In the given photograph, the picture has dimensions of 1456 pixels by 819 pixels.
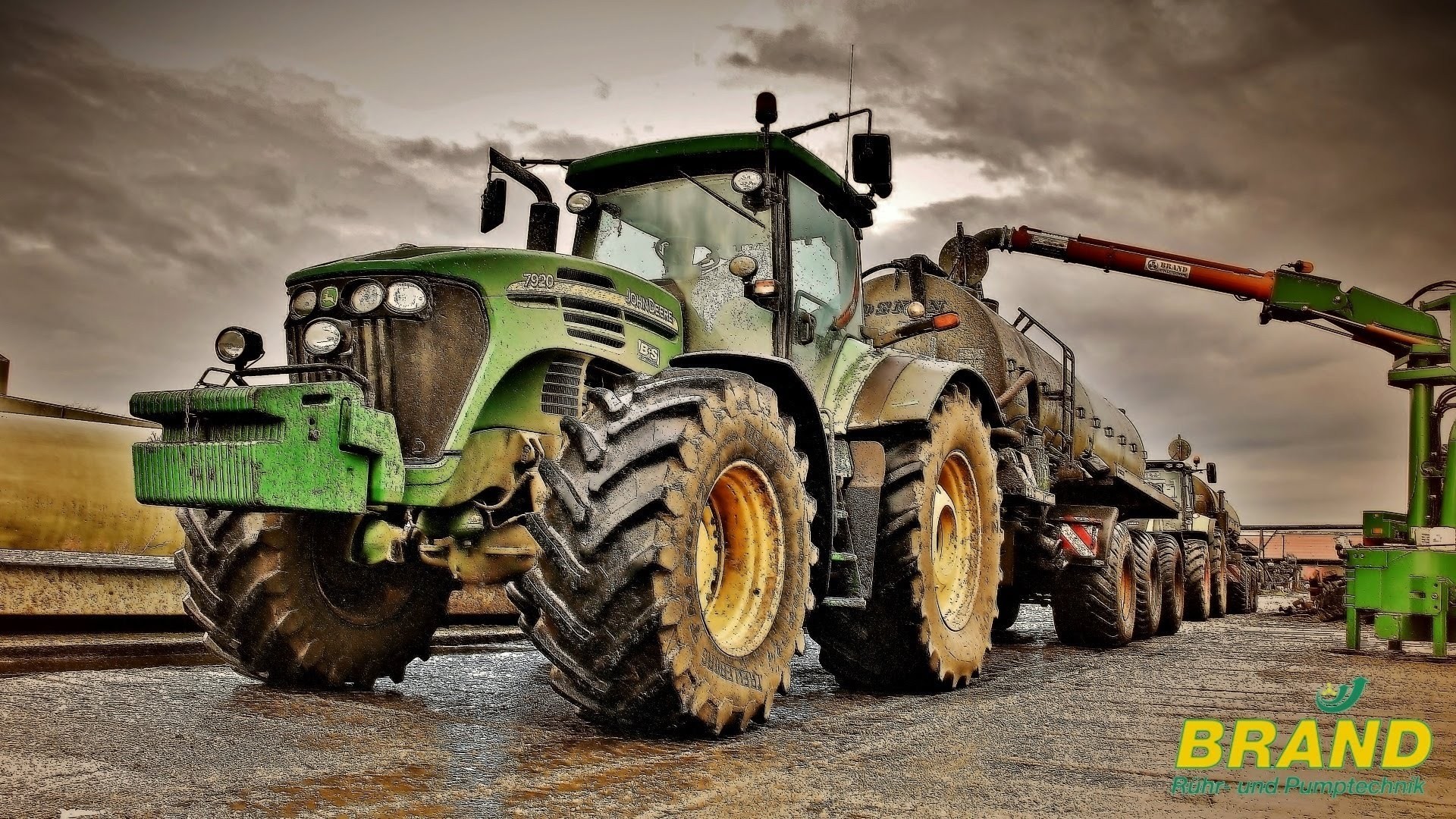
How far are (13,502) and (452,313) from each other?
6.23m

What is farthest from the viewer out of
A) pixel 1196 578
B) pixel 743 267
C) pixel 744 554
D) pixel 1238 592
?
pixel 1238 592

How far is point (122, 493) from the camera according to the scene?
9.70 metres

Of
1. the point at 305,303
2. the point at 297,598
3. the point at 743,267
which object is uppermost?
the point at 743,267

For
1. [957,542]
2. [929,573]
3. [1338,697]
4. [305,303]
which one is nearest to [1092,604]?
[1338,697]

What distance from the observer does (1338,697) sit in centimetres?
657

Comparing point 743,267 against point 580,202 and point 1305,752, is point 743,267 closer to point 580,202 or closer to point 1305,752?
point 580,202

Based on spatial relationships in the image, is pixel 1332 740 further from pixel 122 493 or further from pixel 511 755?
pixel 122 493

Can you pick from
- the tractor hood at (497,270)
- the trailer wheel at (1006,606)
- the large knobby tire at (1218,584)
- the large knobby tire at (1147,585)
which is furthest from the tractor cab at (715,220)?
the large knobby tire at (1218,584)

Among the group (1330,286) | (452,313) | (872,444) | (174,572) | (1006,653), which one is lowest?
(1006,653)

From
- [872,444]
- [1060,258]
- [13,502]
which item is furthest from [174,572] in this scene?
[1060,258]

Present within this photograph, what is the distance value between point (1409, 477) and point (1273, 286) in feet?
9.74

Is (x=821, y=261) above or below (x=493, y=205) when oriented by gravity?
below

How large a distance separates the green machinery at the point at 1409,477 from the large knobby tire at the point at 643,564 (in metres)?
7.49

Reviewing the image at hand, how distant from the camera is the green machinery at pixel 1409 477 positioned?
965cm
